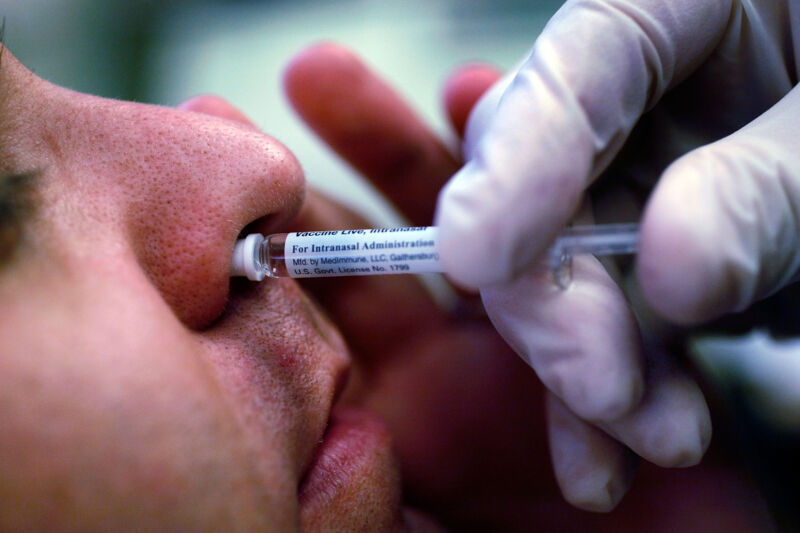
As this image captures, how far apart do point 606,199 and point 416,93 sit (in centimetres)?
136

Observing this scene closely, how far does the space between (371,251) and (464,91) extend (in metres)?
0.63

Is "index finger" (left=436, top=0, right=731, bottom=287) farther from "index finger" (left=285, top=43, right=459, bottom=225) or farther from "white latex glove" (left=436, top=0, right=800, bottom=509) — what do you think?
"index finger" (left=285, top=43, right=459, bottom=225)

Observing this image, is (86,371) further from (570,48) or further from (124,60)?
(124,60)

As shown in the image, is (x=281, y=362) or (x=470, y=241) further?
(x=281, y=362)

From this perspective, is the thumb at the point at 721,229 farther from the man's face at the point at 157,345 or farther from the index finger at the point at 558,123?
the man's face at the point at 157,345

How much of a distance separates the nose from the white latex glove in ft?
0.70

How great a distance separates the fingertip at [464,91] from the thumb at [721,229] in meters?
0.64

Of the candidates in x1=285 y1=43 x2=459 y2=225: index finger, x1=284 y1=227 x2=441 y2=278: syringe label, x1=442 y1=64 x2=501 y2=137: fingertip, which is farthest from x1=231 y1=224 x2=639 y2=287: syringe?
x1=442 y1=64 x2=501 y2=137: fingertip

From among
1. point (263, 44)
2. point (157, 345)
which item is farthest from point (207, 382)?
point (263, 44)

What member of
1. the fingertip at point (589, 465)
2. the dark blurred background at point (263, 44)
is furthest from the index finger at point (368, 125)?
the dark blurred background at point (263, 44)

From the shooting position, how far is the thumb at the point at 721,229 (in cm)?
43

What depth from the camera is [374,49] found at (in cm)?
206

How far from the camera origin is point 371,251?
570mm

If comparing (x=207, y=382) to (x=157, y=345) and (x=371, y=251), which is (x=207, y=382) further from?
(x=371, y=251)
